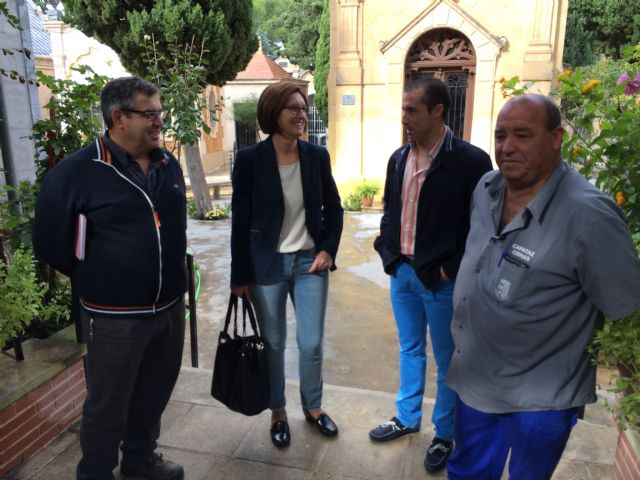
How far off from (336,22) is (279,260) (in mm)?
10424

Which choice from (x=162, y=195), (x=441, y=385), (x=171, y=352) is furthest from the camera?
(x=441, y=385)

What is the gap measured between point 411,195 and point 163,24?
7.91 meters

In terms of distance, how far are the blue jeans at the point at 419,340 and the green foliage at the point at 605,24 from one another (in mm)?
17073

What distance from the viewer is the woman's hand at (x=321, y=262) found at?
8.79 ft

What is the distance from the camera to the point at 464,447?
6.68 feet

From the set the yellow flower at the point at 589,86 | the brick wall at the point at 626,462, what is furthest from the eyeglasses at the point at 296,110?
the brick wall at the point at 626,462

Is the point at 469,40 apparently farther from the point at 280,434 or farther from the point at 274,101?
the point at 280,434

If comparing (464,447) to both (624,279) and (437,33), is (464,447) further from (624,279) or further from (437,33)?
(437,33)

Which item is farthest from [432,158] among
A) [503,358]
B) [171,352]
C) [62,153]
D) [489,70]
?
[489,70]

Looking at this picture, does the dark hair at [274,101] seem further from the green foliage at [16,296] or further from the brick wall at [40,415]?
the brick wall at [40,415]

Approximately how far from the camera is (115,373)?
7.09 ft

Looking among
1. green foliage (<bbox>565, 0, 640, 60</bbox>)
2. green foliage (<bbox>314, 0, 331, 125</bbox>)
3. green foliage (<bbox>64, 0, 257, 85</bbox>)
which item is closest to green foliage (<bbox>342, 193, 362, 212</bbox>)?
green foliage (<bbox>64, 0, 257, 85</bbox>)

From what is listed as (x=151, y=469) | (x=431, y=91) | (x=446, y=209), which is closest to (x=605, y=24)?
(x=431, y=91)

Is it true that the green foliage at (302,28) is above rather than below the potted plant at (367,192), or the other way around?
above
